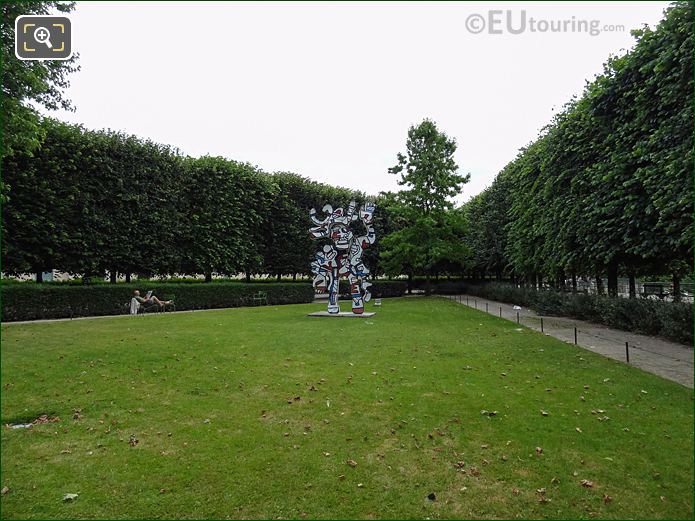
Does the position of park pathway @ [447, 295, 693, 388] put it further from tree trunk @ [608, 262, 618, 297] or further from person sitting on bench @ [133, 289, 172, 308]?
person sitting on bench @ [133, 289, 172, 308]

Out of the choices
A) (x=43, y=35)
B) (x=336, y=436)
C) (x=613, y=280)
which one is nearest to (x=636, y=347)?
(x=613, y=280)

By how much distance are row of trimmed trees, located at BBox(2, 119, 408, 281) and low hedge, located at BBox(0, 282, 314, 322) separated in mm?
2110

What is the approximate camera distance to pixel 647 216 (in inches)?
511

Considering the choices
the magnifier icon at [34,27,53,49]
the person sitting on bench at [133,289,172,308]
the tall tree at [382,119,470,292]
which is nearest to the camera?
the magnifier icon at [34,27,53,49]

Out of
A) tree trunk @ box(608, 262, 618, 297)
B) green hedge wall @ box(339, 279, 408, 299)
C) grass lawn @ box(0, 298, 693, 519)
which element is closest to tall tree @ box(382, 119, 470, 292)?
green hedge wall @ box(339, 279, 408, 299)

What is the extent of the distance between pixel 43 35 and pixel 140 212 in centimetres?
2292

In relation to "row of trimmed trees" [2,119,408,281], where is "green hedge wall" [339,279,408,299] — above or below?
below

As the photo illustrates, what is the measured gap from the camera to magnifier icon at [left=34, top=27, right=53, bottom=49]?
3.66 metres

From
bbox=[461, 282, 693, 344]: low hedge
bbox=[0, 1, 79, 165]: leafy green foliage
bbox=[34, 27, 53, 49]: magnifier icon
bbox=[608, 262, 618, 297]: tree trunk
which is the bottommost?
bbox=[461, 282, 693, 344]: low hedge

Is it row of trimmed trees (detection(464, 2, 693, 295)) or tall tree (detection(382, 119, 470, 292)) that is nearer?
row of trimmed trees (detection(464, 2, 693, 295))

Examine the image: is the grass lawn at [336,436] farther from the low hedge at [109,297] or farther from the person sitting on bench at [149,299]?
the person sitting on bench at [149,299]

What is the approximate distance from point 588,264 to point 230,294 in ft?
65.0

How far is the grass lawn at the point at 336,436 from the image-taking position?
4.25 m

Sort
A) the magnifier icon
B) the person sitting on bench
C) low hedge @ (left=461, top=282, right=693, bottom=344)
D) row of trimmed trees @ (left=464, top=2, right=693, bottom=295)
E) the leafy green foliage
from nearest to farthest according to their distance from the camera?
the magnifier icon, the leafy green foliage, row of trimmed trees @ (left=464, top=2, right=693, bottom=295), low hedge @ (left=461, top=282, right=693, bottom=344), the person sitting on bench
